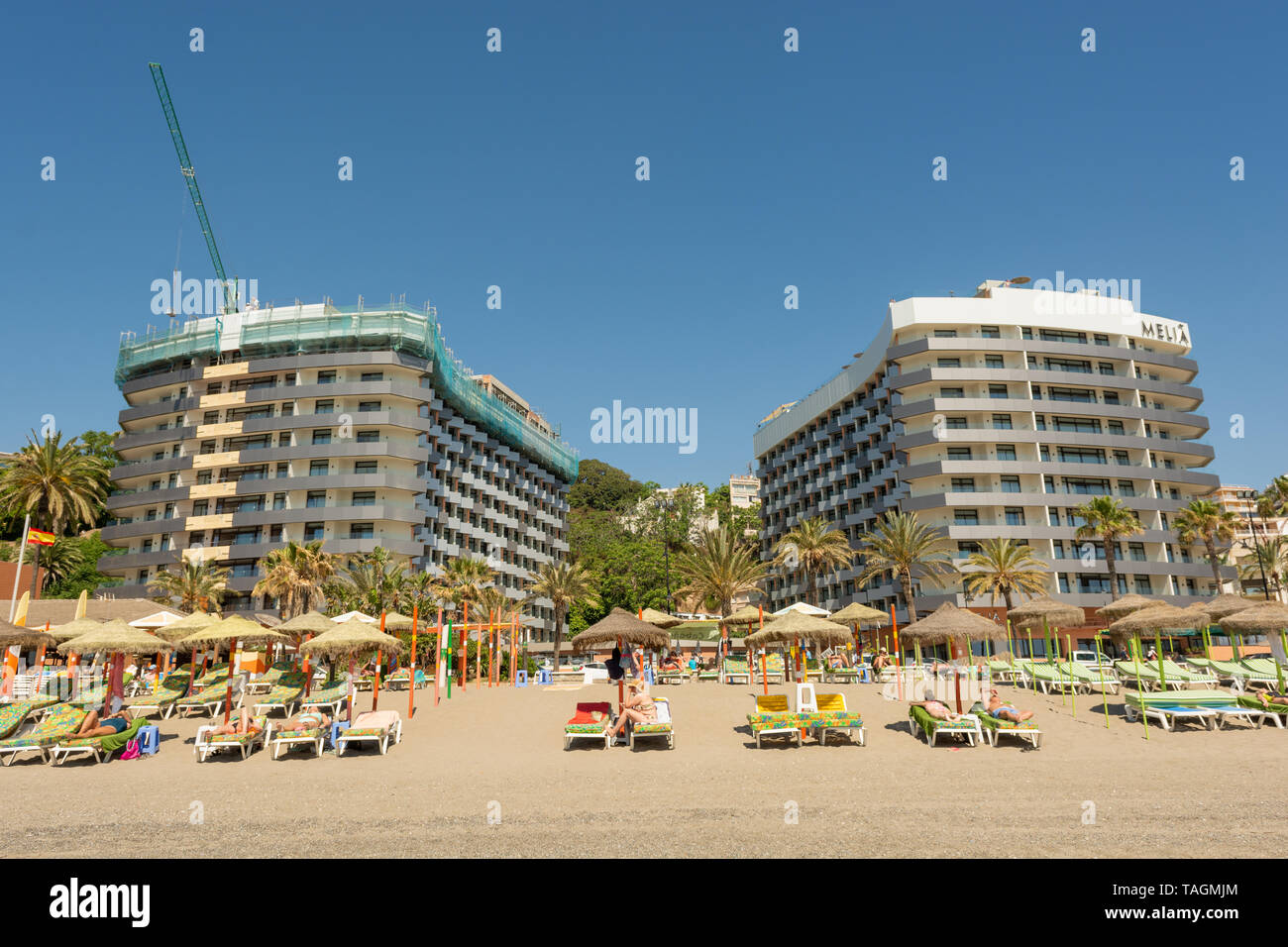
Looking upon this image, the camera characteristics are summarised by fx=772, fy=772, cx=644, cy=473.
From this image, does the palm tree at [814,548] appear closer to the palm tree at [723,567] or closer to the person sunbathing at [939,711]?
the palm tree at [723,567]

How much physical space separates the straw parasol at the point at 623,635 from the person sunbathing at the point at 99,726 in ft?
32.1

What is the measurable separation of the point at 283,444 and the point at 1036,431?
58.5 meters

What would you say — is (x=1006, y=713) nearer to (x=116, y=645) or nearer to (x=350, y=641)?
(x=350, y=641)

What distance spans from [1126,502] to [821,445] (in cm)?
2650

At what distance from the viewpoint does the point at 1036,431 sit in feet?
193

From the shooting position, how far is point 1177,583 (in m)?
58.0

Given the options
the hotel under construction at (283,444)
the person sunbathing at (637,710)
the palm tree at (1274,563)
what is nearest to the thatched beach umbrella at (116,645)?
the person sunbathing at (637,710)

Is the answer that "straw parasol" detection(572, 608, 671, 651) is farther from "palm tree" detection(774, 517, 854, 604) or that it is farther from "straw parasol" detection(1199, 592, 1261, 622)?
"palm tree" detection(774, 517, 854, 604)

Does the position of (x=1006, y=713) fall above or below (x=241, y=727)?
below

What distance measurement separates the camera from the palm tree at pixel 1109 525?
52.1 meters

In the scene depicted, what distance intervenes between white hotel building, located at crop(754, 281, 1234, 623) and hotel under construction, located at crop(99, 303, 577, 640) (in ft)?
122

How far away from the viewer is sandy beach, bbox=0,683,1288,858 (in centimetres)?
814

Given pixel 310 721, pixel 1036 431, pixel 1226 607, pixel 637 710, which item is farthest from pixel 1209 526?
pixel 310 721
